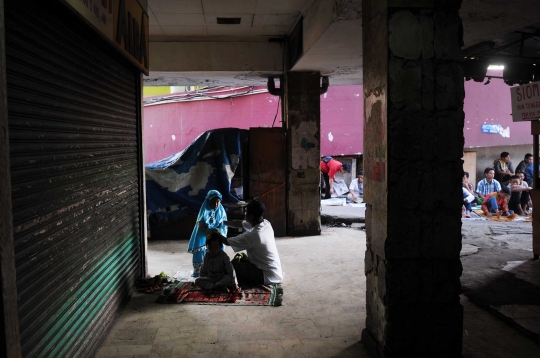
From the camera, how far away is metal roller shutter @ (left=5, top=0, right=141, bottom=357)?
2449 mm

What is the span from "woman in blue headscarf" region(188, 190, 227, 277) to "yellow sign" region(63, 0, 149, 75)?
72.5 inches

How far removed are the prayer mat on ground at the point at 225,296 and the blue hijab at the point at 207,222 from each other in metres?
0.68

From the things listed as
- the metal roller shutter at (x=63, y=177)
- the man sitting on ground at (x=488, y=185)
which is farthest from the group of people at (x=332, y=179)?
the metal roller shutter at (x=63, y=177)

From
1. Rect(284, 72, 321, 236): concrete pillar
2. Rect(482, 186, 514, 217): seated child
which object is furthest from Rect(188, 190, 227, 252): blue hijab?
Rect(482, 186, 514, 217): seated child

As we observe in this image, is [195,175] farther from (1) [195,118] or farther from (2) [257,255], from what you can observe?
(1) [195,118]

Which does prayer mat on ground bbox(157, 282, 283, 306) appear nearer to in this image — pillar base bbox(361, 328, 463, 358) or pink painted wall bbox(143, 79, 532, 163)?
pillar base bbox(361, 328, 463, 358)

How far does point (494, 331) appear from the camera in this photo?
161 inches

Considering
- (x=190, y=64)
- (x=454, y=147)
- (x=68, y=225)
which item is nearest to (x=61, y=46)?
(x=68, y=225)

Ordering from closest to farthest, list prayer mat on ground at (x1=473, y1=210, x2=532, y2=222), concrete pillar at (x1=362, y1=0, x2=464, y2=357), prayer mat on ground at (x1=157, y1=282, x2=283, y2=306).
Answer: concrete pillar at (x1=362, y1=0, x2=464, y2=357)
prayer mat on ground at (x1=157, y1=282, x2=283, y2=306)
prayer mat on ground at (x1=473, y1=210, x2=532, y2=222)

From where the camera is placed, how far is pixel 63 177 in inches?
119

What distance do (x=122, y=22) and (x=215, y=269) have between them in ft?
9.12

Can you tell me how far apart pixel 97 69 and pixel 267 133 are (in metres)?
5.07

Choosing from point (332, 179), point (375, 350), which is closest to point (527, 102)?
point (375, 350)

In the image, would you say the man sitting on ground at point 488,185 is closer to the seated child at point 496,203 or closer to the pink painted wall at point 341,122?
the seated child at point 496,203
